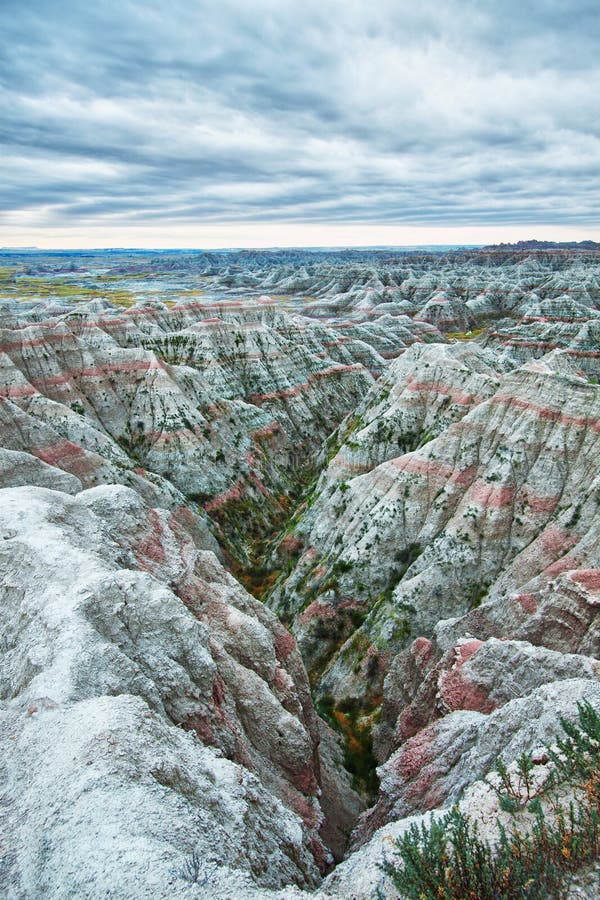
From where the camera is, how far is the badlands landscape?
13148 mm

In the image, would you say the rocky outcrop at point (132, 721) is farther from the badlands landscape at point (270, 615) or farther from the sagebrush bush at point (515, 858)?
the sagebrush bush at point (515, 858)

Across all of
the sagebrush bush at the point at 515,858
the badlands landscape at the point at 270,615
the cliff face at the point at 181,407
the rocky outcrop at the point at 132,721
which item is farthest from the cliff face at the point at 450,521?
the sagebrush bush at the point at 515,858

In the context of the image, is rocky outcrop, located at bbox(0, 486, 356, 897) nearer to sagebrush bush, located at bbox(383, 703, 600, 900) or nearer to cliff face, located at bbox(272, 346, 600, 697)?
sagebrush bush, located at bbox(383, 703, 600, 900)

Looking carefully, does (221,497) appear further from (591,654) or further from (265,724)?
(591,654)

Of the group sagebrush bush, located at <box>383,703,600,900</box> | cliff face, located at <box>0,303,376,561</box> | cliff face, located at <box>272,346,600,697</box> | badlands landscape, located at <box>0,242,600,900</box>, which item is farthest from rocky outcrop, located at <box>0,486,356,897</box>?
cliff face, located at <box>0,303,376,561</box>

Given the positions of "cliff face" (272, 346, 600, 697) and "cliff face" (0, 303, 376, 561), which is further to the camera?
"cliff face" (0, 303, 376, 561)

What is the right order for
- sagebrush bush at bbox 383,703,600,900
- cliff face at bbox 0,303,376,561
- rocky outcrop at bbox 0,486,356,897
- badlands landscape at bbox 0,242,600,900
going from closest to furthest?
1. sagebrush bush at bbox 383,703,600,900
2. rocky outcrop at bbox 0,486,356,897
3. badlands landscape at bbox 0,242,600,900
4. cliff face at bbox 0,303,376,561

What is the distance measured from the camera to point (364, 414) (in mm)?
57562

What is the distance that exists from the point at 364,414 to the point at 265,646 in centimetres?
3619

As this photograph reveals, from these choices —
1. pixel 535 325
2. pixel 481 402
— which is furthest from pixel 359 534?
pixel 535 325

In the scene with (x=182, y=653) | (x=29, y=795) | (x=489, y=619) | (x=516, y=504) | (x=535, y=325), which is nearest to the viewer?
(x=29, y=795)

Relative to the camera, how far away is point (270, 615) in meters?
30.9

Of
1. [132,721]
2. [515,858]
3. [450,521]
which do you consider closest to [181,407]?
[450,521]

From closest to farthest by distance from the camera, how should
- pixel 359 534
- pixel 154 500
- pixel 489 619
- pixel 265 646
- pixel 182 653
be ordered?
1. pixel 182 653
2. pixel 265 646
3. pixel 489 619
4. pixel 359 534
5. pixel 154 500
